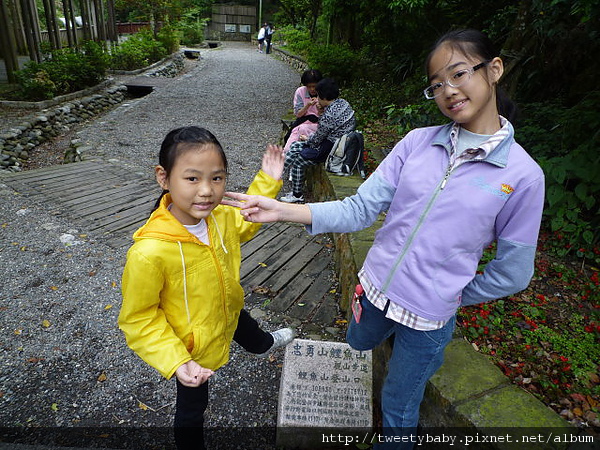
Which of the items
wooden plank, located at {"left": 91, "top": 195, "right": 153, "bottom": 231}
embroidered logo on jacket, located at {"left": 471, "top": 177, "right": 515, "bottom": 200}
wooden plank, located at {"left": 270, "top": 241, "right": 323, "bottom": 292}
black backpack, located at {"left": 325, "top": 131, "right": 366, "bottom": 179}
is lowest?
wooden plank, located at {"left": 91, "top": 195, "right": 153, "bottom": 231}

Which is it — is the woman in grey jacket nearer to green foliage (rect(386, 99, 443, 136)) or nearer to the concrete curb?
green foliage (rect(386, 99, 443, 136))

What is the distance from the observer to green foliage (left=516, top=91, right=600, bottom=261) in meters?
3.34

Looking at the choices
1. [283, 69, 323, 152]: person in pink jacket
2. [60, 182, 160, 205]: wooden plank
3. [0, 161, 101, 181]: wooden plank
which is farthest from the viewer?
[0, 161, 101, 181]: wooden plank

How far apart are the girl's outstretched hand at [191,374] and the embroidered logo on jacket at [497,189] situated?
127 cm

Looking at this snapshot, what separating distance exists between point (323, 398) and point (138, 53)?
17.0 m

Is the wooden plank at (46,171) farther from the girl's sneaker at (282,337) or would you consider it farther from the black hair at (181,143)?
the black hair at (181,143)

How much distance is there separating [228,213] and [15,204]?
4.50 m

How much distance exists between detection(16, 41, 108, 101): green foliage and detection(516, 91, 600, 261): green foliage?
10596 millimetres

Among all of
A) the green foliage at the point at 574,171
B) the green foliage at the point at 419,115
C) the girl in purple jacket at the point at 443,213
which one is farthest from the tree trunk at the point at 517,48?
the girl in purple jacket at the point at 443,213

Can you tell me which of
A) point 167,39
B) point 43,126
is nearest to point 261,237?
point 43,126

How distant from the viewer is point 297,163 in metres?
5.25

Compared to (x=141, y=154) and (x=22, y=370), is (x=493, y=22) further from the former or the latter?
(x=22, y=370)

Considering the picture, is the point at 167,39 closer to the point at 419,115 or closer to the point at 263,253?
the point at 419,115

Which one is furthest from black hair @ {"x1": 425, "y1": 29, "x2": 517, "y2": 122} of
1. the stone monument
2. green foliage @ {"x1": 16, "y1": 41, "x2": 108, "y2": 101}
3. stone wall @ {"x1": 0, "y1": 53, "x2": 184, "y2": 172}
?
green foliage @ {"x1": 16, "y1": 41, "x2": 108, "y2": 101}
